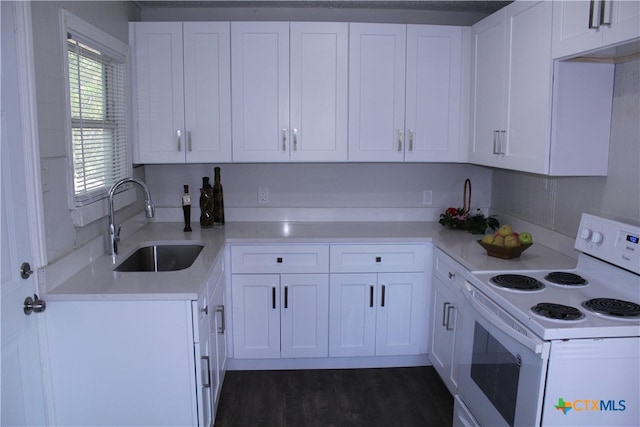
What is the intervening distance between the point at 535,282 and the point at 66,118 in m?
2.16

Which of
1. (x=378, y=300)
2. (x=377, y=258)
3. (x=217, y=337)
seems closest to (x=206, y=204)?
(x=217, y=337)

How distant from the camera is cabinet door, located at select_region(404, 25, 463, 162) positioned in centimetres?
319

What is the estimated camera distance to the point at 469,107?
10.6 ft

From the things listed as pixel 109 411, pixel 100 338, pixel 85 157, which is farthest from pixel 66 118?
pixel 109 411

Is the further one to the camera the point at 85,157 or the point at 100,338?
the point at 85,157

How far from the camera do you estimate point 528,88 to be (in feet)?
8.10

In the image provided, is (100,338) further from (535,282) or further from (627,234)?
(627,234)

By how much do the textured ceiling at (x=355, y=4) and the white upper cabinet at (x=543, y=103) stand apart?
0.59m

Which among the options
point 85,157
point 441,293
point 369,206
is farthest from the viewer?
point 369,206

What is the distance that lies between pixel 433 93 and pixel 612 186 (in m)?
1.27

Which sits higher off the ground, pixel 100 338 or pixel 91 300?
pixel 91 300

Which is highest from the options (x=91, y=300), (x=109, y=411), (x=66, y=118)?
(x=66, y=118)

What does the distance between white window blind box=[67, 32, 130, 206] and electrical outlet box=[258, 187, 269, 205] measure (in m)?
0.91

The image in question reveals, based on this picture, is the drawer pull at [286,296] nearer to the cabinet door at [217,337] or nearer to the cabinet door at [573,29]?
the cabinet door at [217,337]
